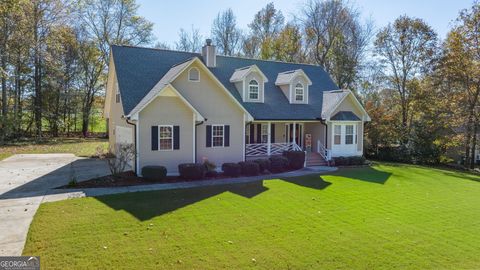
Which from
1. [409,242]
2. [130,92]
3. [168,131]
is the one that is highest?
[130,92]

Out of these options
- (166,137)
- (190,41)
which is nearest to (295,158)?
(166,137)

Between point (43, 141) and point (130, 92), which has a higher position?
point (130, 92)

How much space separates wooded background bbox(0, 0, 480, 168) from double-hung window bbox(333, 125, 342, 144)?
310 inches

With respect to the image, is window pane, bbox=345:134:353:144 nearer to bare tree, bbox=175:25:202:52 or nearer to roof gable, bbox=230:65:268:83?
roof gable, bbox=230:65:268:83

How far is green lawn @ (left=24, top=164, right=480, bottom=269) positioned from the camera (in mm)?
6867

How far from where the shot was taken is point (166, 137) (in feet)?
53.3

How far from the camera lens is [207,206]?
35.3 feet

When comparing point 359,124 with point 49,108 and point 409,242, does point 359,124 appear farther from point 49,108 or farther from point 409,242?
point 49,108

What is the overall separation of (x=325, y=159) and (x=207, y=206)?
1291cm

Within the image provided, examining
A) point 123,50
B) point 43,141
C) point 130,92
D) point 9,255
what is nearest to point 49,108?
point 43,141

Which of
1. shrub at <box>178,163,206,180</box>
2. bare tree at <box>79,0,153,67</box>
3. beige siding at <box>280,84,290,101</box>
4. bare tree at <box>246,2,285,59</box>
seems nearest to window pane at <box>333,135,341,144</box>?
beige siding at <box>280,84,290,101</box>

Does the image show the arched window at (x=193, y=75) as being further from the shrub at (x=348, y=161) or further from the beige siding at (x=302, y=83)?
the shrub at (x=348, y=161)

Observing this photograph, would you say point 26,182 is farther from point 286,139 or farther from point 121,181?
point 286,139

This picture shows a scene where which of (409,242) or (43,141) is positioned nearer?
(409,242)
